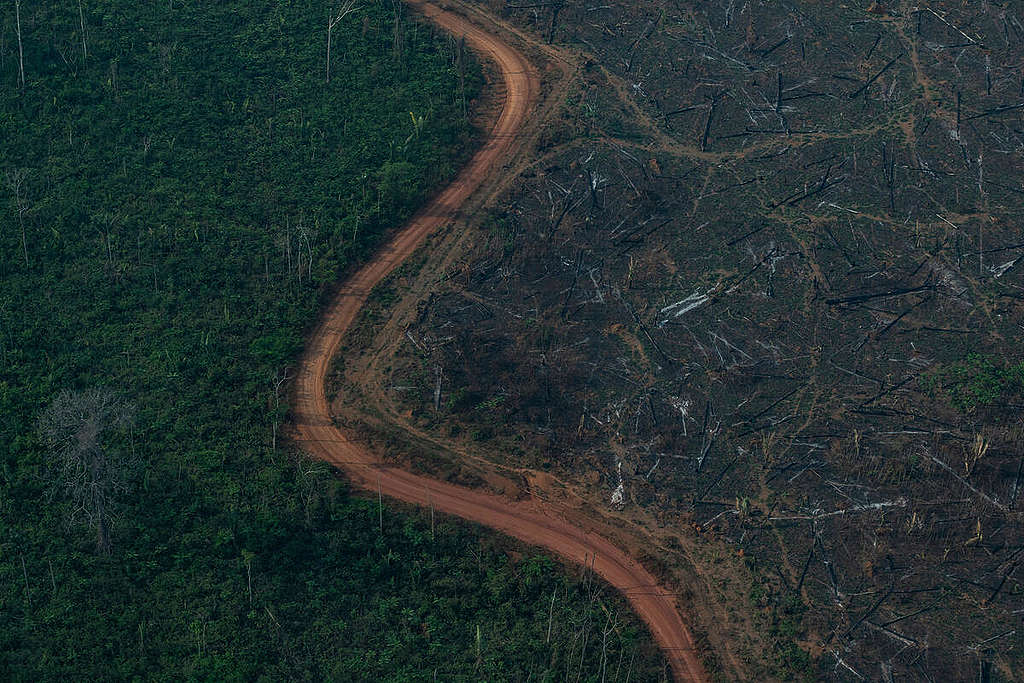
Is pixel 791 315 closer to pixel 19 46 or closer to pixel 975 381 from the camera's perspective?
pixel 975 381

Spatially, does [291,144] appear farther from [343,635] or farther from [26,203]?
[343,635]

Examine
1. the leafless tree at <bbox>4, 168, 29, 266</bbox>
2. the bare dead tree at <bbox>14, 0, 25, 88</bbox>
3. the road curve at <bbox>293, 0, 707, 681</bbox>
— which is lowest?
the road curve at <bbox>293, 0, 707, 681</bbox>

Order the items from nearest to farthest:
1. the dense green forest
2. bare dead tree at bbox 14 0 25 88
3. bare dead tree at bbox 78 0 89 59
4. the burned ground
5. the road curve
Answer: the dense green forest → the road curve → the burned ground → bare dead tree at bbox 14 0 25 88 → bare dead tree at bbox 78 0 89 59

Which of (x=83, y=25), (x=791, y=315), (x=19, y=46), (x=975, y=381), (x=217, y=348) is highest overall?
(x=83, y=25)

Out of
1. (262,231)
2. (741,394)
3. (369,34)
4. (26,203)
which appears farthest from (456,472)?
(369,34)

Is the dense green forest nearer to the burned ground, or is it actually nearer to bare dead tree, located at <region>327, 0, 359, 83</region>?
bare dead tree, located at <region>327, 0, 359, 83</region>

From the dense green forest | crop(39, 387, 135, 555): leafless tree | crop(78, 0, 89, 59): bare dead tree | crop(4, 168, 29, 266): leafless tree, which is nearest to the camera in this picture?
the dense green forest

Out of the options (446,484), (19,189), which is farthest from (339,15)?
(446,484)

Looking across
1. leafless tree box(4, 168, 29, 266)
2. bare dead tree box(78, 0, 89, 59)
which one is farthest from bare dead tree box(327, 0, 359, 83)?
leafless tree box(4, 168, 29, 266)
